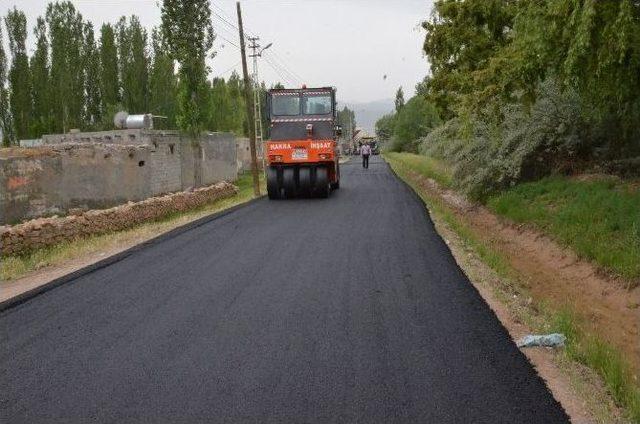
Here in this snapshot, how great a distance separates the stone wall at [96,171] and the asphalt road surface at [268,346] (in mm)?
5002

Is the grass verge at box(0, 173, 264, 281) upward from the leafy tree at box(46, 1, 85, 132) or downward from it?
downward

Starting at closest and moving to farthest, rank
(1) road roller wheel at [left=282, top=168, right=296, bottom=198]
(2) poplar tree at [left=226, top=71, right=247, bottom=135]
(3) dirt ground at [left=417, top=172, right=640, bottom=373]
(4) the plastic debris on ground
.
→ (4) the plastic debris on ground
(3) dirt ground at [left=417, top=172, right=640, bottom=373]
(1) road roller wheel at [left=282, top=168, right=296, bottom=198]
(2) poplar tree at [left=226, top=71, right=247, bottom=135]

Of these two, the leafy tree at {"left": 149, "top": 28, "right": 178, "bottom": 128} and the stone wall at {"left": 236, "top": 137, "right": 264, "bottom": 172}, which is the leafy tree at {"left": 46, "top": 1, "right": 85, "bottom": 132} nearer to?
the leafy tree at {"left": 149, "top": 28, "right": 178, "bottom": 128}

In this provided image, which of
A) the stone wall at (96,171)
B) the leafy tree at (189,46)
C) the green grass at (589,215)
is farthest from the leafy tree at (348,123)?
the green grass at (589,215)

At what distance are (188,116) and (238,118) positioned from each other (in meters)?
25.8

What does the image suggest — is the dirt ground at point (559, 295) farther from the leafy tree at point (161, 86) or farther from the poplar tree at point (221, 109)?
the poplar tree at point (221, 109)

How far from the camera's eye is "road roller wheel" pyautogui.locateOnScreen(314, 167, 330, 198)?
1789 cm

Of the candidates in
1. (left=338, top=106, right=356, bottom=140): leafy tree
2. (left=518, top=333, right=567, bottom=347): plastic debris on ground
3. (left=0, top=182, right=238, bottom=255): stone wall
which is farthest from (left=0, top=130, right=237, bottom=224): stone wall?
(left=338, top=106, right=356, bottom=140): leafy tree

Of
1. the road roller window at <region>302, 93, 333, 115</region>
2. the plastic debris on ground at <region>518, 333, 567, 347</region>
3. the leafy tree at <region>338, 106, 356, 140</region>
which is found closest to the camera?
the plastic debris on ground at <region>518, 333, 567, 347</region>

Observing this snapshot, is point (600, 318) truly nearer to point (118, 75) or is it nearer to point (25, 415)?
point (25, 415)

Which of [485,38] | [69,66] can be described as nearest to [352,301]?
[485,38]

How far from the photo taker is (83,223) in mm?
12539

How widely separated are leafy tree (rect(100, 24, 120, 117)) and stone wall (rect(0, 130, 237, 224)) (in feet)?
51.8

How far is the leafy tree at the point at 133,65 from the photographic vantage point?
38125mm
